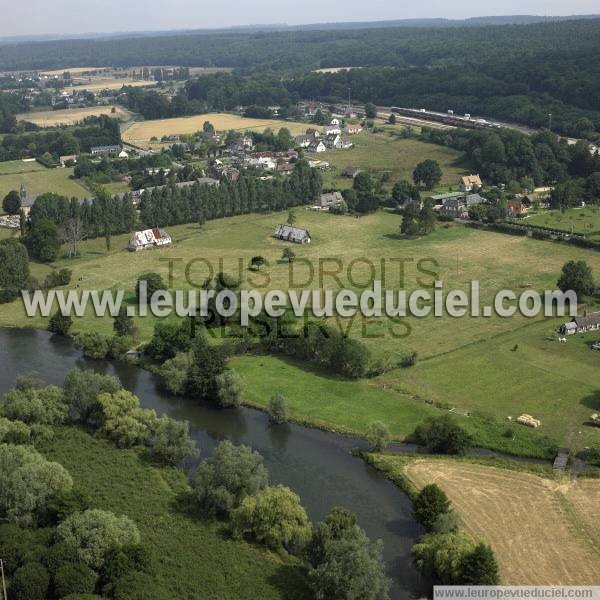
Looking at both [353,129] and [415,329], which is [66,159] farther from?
[415,329]

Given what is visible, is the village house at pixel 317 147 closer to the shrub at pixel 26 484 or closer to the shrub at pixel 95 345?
the shrub at pixel 95 345

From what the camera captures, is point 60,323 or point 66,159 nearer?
point 60,323

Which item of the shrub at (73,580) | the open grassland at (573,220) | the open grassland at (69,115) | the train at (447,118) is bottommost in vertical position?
the shrub at (73,580)

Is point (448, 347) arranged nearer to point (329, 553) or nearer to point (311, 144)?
point (329, 553)

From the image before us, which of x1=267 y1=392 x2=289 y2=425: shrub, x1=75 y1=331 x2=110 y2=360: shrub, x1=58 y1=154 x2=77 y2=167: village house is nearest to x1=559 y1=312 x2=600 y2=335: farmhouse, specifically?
x1=267 y1=392 x2=289 y2=425: shrub

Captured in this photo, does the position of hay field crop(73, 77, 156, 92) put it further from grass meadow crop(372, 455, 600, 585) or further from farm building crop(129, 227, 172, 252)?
grass meadow crop(372, 455, 600, 585)

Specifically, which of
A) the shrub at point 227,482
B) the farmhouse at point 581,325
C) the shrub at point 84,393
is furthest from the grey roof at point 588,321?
the shrub at point 84,393

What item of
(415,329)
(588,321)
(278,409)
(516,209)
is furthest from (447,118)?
(278,409)
